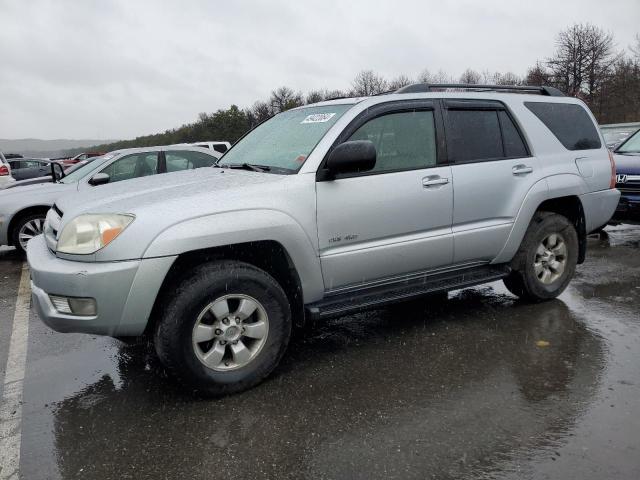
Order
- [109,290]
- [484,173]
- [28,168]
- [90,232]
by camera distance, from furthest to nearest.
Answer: [28,168]
[484,173]
[90,232]
[109,290]

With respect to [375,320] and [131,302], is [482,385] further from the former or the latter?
[131,302]

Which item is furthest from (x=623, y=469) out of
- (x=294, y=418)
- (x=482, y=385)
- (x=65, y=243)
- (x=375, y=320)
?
(x=65, y=243)

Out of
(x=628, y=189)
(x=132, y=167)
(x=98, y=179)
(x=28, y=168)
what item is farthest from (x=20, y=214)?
(x=28, y=168)

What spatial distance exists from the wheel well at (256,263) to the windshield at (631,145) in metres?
6.82

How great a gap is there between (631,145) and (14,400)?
8.68 m

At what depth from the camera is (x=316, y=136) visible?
360 centimetres

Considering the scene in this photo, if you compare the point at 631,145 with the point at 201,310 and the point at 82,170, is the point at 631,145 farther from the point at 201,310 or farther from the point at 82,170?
the point at 82,170

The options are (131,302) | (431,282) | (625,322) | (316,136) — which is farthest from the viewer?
(625,322)

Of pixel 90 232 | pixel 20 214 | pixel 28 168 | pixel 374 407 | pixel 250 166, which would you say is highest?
pixel 28 168

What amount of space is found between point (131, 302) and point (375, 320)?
7.35 ft

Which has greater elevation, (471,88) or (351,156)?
(471,88)

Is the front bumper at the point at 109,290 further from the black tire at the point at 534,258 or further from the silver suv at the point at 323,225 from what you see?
the black tire at the point at 534,258

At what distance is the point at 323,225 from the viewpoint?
3318mm

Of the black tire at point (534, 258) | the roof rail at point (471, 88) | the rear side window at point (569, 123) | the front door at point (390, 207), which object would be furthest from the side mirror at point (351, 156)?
the rear side window at point (569, 123)
